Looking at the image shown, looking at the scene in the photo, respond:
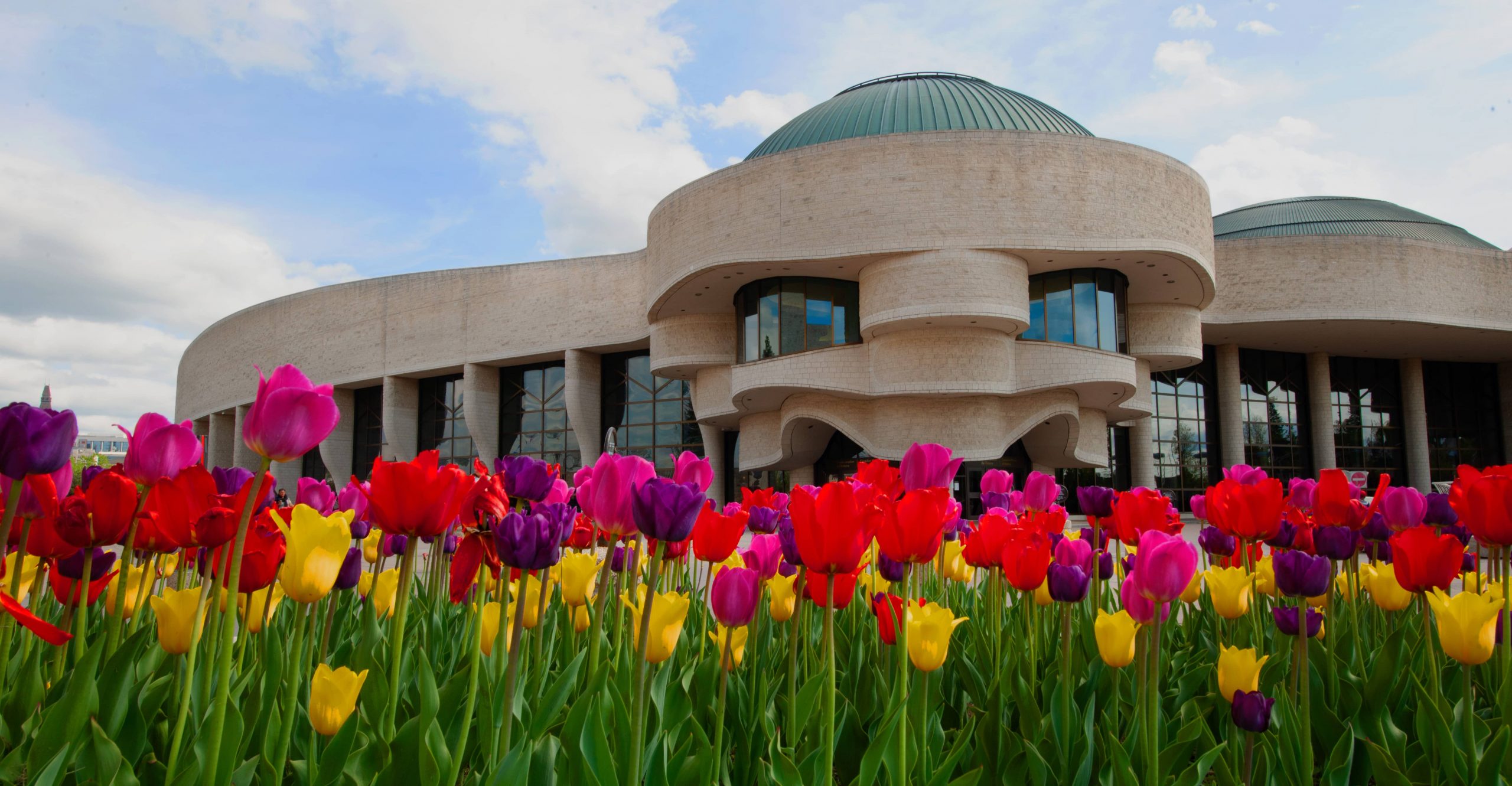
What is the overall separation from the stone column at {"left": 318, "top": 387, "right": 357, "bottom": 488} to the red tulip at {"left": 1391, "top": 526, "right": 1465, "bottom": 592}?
36479 mm

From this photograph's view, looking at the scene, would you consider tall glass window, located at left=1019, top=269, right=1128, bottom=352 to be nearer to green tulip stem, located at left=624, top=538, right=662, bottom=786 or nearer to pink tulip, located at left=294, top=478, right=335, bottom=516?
pink tulip, located at left=294, top=478, right=335, bottom=516

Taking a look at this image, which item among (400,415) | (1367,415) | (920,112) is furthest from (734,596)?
(1367,415)

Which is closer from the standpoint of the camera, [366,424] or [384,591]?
[384,591]

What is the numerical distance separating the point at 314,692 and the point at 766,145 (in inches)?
1220

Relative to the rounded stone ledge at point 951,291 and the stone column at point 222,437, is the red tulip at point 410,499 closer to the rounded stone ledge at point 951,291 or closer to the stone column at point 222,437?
the rounded stone ledge at point 951,291

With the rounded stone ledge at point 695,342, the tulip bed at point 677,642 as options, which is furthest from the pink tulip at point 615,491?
the rounded stone ledge at point 695,342

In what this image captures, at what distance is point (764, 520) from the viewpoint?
291 centimetres

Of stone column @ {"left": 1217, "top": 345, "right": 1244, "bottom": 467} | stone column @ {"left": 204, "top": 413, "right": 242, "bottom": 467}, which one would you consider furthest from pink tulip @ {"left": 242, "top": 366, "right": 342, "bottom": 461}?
stone column @ {"left": 204, "top": 413, "right": 242, "bottom": 467}

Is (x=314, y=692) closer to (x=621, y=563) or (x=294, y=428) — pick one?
(x=294, y=428)

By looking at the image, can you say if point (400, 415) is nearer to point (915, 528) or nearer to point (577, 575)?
point (577, 575)

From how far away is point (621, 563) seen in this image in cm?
233

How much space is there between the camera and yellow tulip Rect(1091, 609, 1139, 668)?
1973 mm

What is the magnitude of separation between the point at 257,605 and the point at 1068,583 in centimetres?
199

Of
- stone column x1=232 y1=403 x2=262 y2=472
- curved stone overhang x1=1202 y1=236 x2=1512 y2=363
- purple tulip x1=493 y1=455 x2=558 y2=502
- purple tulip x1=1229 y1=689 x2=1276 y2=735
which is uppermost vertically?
curved stone overhang x1=1202 y1=236 x2=1512 y2=363
